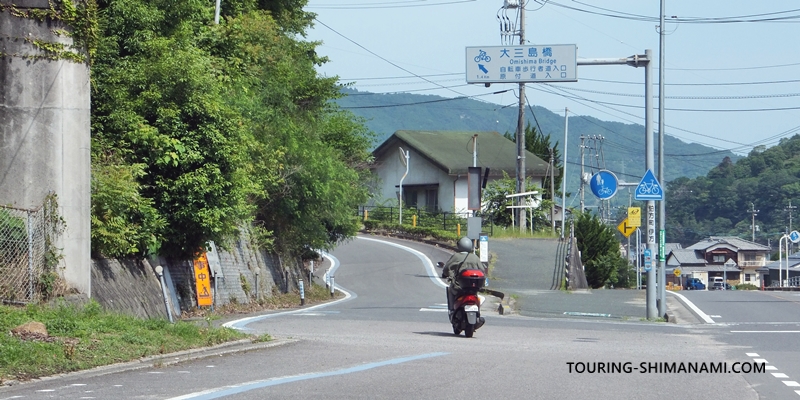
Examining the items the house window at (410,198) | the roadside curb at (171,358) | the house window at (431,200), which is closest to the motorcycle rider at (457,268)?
the roadside curb at (171,358)

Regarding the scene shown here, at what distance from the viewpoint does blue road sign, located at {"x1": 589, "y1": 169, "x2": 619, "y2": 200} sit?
2369cm

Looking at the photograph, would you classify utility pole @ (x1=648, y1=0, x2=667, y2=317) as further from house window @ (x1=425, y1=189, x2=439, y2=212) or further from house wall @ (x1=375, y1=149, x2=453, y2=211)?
house window @ (x1=425, y1=189, x2=439, y2=212)

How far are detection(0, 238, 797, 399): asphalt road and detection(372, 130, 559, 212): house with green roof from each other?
135 ft

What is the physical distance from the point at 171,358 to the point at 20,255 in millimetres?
3731

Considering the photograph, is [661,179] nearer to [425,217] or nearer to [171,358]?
[171,358]

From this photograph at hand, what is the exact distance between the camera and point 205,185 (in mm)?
19438

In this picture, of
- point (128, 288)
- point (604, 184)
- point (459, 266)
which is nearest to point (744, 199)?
point (604, 184)

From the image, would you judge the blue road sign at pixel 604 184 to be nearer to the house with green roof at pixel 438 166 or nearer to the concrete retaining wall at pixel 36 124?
the concrete retaining wall at pixel 36 124

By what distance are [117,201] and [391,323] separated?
5869 millimetres

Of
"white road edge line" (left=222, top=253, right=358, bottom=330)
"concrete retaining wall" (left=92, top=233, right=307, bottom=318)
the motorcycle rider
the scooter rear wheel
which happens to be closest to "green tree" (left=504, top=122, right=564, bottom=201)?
"white road edge line" (left=222, top=253, right=358, bottom=330)

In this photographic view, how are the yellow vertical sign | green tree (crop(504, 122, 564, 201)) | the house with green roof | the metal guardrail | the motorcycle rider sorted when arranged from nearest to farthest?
the motorcycle rider
the yellow vertical sign
the metal guardrail
the house with green roof
green tree (crop(504, 122, 564, 201))

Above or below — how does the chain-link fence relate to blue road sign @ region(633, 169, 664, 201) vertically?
below

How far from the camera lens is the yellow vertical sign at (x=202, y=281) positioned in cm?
2258

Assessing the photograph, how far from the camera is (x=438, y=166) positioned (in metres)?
61.6
